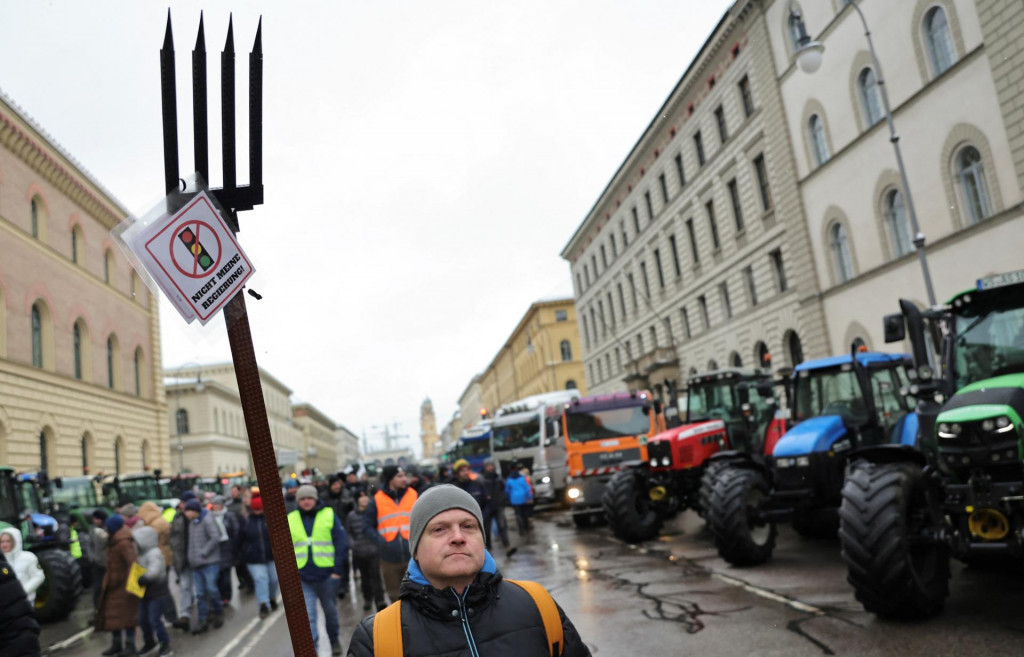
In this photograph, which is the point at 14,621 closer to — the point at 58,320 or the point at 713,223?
the point at 58,320

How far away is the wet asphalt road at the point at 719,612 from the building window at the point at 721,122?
2370cm

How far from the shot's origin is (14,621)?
3396 millimetres

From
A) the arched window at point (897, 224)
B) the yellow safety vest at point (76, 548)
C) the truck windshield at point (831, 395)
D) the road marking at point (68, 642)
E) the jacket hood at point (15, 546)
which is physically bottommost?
the road marking at point (68, 642)

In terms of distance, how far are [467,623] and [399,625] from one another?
0.21 m

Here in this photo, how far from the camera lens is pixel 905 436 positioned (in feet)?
34.4

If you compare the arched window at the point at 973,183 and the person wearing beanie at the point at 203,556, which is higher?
the arched window at the point at 973,183

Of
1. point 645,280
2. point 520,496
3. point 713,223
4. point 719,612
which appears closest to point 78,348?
point 520,496

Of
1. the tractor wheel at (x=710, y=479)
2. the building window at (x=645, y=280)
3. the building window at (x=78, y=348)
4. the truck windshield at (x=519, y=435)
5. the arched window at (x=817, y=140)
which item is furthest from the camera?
the building window at (x=645, y=280)

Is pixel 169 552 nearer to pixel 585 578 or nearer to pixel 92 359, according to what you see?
pixel 585 578

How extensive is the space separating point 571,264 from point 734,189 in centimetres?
3141

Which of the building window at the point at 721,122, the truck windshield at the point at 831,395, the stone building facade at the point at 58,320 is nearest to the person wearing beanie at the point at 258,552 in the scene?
the truck windshield at the point at 831,395

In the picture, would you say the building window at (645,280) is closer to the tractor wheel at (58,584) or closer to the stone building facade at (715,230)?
the stone building facade at (715,230)

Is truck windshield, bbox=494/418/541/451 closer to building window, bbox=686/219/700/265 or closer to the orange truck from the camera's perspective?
the orange truck

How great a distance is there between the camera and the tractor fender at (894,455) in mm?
7773
